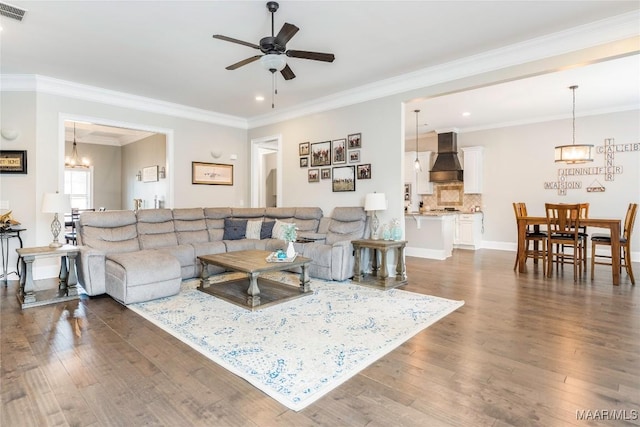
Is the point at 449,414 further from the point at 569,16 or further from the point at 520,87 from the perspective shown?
the point at 520,87

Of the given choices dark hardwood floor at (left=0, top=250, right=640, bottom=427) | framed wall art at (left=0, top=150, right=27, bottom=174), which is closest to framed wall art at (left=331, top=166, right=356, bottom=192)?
dark hardwood floor at (left=0, top=250, right=640, bottom=427)

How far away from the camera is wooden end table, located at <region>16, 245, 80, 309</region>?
367 cm

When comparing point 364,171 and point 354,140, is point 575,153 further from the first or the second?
point 354,140

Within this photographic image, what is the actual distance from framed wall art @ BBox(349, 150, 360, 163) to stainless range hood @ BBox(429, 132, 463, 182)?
3567mm

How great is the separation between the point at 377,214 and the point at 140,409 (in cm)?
401

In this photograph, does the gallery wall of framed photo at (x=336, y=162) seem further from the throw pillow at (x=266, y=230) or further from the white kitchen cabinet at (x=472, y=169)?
the white kitchen cabinet at (x=472, y=169)

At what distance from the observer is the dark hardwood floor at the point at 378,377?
1.79 m

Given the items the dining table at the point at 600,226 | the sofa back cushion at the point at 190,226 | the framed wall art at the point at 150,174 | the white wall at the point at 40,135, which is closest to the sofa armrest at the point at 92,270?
the sofa back cushion at the point at 190,226

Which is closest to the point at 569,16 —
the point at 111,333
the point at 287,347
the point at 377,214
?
the point at 377,214

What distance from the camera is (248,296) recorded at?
364cm

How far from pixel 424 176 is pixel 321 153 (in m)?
3.81

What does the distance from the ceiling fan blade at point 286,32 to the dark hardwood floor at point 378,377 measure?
8.52 ft

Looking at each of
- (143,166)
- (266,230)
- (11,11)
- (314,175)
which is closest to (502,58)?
(314,175)

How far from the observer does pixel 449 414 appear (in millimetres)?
1804
